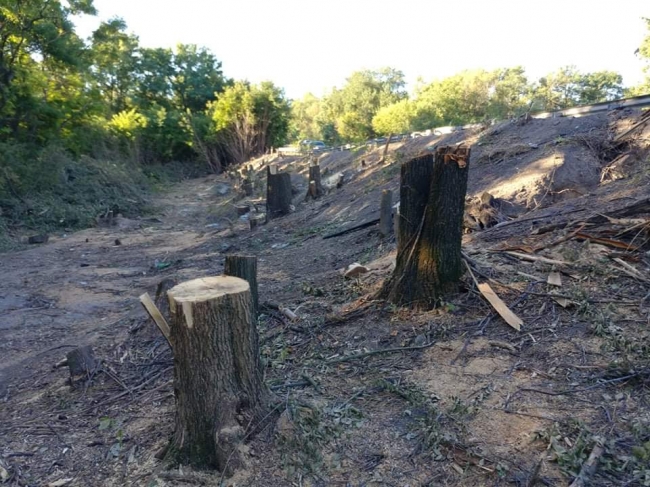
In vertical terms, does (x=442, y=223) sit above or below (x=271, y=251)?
above

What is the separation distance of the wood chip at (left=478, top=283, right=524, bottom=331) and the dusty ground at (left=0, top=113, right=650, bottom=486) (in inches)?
3.4

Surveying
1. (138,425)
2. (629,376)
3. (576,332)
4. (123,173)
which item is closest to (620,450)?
(629,376)

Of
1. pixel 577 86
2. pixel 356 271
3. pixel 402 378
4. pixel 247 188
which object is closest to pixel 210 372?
pixel 402 378

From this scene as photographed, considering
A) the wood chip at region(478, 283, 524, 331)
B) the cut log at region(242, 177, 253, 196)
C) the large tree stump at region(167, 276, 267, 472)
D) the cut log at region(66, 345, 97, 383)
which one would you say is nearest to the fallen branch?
the wood chip at region(478, 283, 524, 331)

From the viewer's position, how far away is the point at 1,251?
1174 centimetres

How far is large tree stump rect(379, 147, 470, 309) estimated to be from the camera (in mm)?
4340

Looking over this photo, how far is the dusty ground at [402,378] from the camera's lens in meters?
2.70

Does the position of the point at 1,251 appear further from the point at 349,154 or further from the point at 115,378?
the point at 349,154

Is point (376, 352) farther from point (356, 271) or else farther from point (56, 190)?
point (56, 190)

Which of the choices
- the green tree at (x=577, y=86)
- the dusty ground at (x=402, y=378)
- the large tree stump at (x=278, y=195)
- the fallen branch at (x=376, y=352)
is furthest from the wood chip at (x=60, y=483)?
the green tree at (x=577, y=86)

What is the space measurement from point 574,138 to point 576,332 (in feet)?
24.7

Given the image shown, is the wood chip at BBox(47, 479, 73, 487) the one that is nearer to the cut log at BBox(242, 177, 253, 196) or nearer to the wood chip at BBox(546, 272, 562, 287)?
the wood chip at BBox(546, 272, 562, 287)

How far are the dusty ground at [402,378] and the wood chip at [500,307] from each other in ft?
0.28

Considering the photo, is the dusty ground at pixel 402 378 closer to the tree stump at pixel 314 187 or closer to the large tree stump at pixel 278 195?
the large tree stump at pixel 278 195
